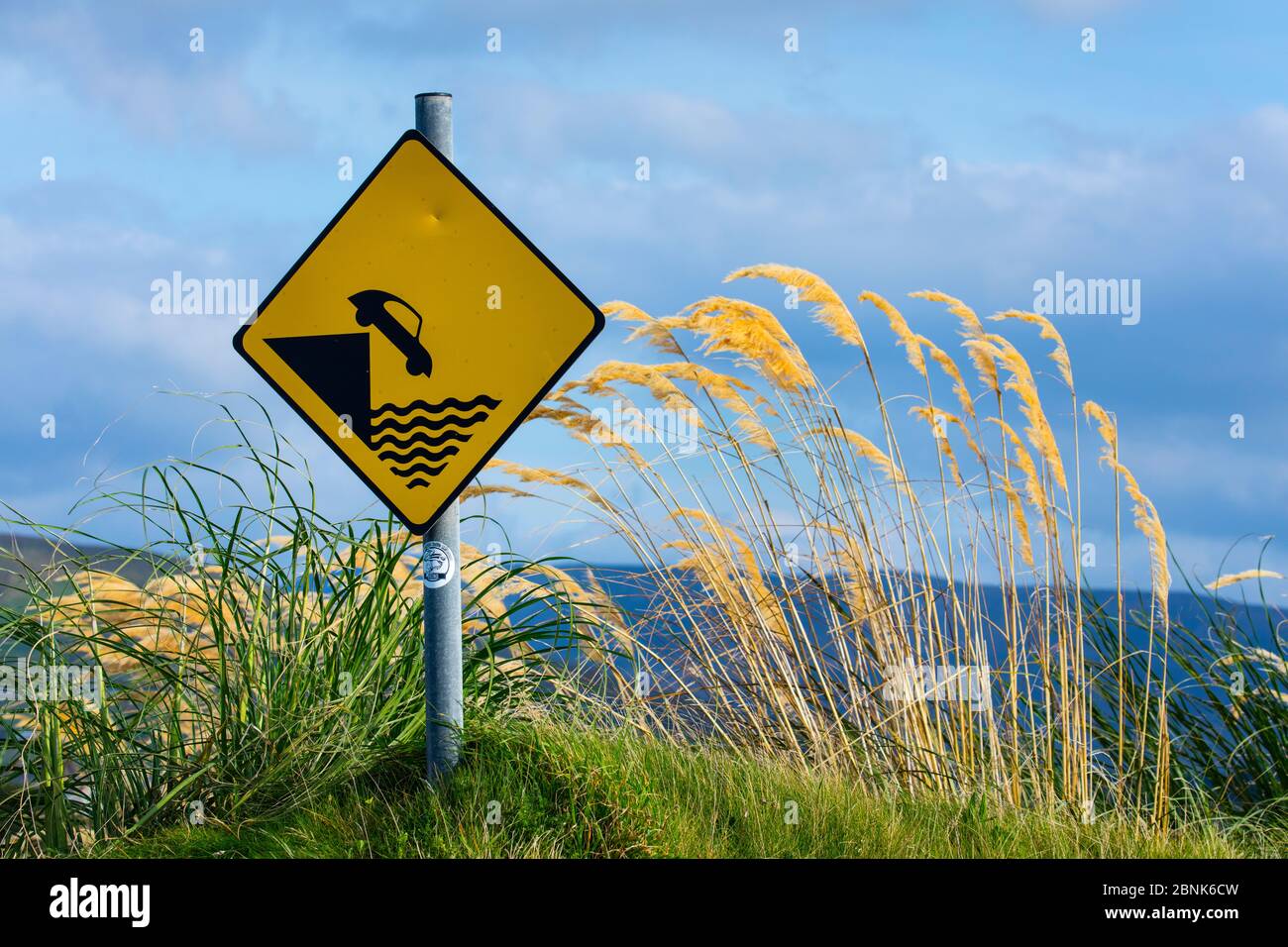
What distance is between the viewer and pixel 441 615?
12.1 feet

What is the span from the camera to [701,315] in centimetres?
498

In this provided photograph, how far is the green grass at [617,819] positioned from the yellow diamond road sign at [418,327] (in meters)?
0.93

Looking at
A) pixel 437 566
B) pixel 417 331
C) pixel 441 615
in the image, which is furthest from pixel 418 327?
pixel 441 615

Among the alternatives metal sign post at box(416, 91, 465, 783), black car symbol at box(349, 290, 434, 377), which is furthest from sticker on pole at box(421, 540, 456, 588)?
black car symbol at box(349, 290, 434, 377)

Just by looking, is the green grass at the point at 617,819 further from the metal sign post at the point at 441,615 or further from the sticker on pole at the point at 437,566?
the sticker on pole at the point at 437,566

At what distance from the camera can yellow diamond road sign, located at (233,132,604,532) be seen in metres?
3.57

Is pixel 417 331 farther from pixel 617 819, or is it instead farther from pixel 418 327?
pixel 617 819

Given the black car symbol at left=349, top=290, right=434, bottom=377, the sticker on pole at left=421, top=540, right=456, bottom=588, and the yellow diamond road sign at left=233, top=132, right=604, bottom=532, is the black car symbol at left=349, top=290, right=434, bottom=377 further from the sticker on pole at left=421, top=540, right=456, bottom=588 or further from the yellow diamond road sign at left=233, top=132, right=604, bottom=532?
the sticker on pole at left=421, top=540, right=456, bottom=588

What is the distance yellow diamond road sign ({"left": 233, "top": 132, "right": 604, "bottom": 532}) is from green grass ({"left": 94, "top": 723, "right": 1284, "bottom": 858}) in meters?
0.93

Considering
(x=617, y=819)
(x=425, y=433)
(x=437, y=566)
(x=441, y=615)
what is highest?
(x=425, y=433)

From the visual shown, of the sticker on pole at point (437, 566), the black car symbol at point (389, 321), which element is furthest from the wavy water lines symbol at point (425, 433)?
the sticker on pole at point (437, 566)

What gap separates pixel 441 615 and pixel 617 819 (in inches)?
33.6

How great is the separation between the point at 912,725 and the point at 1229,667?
1609 millimetres
